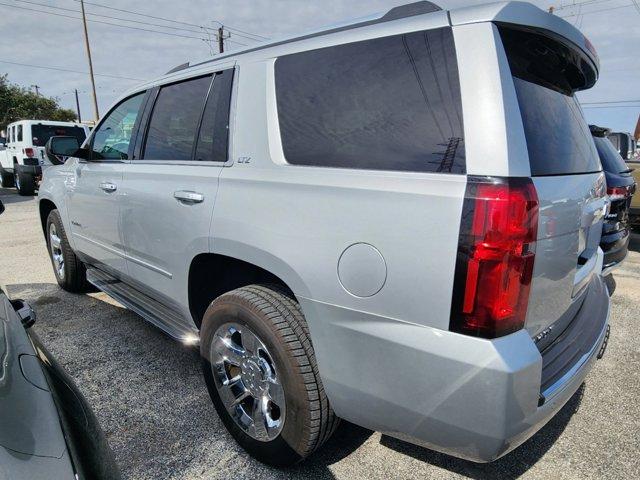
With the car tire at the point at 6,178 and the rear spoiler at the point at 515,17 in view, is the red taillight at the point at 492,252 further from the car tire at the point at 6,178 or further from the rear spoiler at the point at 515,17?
the car tire at the point at 6,178

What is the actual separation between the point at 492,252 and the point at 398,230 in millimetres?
300

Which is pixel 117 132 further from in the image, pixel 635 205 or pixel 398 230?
pixel 635 205

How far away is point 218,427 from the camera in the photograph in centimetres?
244

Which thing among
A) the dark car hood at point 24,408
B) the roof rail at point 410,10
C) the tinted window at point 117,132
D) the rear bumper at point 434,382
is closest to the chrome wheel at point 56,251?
the tinted window at point 117,132

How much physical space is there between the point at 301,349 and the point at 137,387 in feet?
5.06

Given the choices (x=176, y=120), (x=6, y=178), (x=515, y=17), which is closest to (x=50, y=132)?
(x=6, y=178)

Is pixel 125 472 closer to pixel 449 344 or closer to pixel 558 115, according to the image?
pixel 449 344

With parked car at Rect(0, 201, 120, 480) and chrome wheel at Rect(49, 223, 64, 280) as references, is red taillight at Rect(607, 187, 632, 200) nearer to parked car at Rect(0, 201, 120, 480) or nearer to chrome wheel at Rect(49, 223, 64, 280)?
parked car at Rect(0, 201, 120, 480)

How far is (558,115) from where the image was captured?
1873 millimetres

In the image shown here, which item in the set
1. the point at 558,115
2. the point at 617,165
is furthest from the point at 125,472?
the point at 617,165

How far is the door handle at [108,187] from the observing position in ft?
10.1

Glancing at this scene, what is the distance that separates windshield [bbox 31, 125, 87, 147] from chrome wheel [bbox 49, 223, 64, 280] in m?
9.83

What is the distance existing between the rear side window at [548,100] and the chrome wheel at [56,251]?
4406 millimetres

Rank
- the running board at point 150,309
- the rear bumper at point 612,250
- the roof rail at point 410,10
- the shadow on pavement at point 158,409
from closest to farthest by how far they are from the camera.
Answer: the roof rail at point 410,10 → the shadow on pavement at point 158,409 → the running board at point 150,309 → the rear bumper at point 612,250
